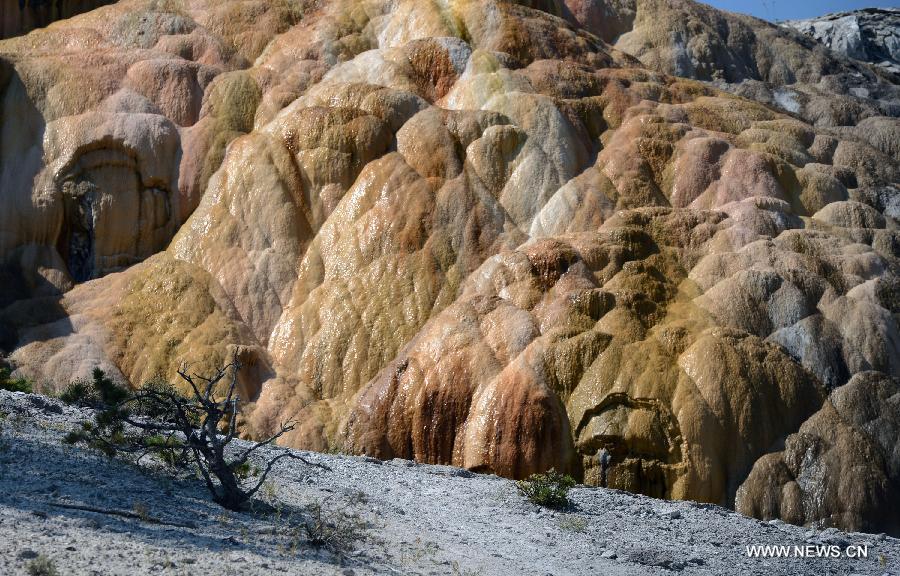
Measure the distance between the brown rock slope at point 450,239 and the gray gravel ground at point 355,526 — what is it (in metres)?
2.35

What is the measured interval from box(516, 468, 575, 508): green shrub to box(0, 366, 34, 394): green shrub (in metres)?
8.68

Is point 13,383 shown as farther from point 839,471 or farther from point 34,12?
point 839,471

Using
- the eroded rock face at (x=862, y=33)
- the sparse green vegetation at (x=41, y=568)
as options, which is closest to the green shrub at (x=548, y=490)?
the sparse green vegetation at (x=41, y=568)

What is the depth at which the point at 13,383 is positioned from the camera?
19266 mm

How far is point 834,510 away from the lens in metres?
17.8

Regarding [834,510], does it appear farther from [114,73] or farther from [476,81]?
[114,73]

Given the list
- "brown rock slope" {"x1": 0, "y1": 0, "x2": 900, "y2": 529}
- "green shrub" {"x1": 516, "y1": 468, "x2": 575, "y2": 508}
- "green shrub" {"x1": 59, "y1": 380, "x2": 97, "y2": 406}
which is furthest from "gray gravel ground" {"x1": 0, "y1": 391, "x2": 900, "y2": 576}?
"brown rock slope" {"x1": 0, "y1": 0, "x2": 900, "y2": 529}

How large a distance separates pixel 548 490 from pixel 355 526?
3658 mm

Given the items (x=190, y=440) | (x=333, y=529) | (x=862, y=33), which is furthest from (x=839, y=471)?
(x=862, y=33)

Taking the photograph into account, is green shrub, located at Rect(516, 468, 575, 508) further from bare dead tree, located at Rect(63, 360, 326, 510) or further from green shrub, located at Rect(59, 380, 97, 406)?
green shrub, located at Rect(59, 380, 97, 406)

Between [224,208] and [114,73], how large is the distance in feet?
16.0

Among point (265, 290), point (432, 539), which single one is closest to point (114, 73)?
point (265, 290)

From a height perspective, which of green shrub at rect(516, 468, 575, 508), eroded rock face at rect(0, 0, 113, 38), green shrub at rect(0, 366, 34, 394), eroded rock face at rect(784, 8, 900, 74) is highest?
eroded rock face at rect(784, 8, 900, 74)

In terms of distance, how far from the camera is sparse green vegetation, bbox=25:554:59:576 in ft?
30.2
